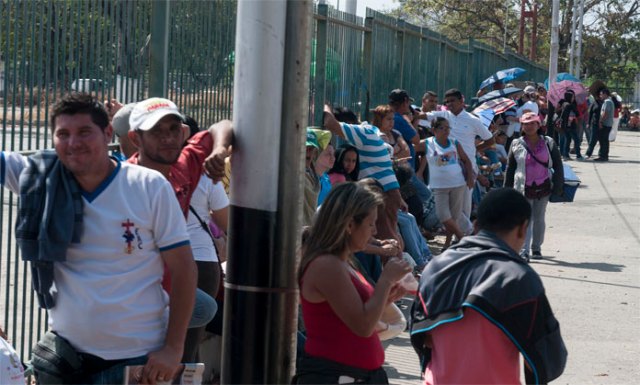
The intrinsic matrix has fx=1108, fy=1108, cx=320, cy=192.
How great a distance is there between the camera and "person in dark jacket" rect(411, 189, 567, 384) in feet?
13.8

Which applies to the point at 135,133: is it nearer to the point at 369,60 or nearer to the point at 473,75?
the point at 369,60

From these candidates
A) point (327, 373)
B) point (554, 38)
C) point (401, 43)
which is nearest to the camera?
point (327, 373)

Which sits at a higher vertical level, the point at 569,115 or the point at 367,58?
the point at 569,115

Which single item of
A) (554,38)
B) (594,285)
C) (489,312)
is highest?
(554,38)

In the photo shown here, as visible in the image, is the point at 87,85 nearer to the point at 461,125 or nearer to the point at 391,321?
the point at 391,321

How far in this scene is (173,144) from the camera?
14.7 feet

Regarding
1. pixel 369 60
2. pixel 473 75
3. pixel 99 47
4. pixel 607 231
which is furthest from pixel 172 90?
pixel 473 75

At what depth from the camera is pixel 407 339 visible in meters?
8.83

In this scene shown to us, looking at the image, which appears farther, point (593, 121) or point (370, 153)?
point (593, 121)

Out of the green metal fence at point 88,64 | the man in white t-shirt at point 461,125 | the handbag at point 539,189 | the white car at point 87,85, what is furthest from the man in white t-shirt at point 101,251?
the man in white t-shirt at point 461,125

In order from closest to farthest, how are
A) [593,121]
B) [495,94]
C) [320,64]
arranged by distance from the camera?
[320,64], [495,94], [593,121]

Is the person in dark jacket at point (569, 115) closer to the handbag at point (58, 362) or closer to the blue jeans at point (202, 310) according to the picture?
the blue jeans at point (202, 310)

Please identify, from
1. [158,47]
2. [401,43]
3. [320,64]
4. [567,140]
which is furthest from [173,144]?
[567,140]

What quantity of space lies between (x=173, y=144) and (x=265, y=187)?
51 cm
